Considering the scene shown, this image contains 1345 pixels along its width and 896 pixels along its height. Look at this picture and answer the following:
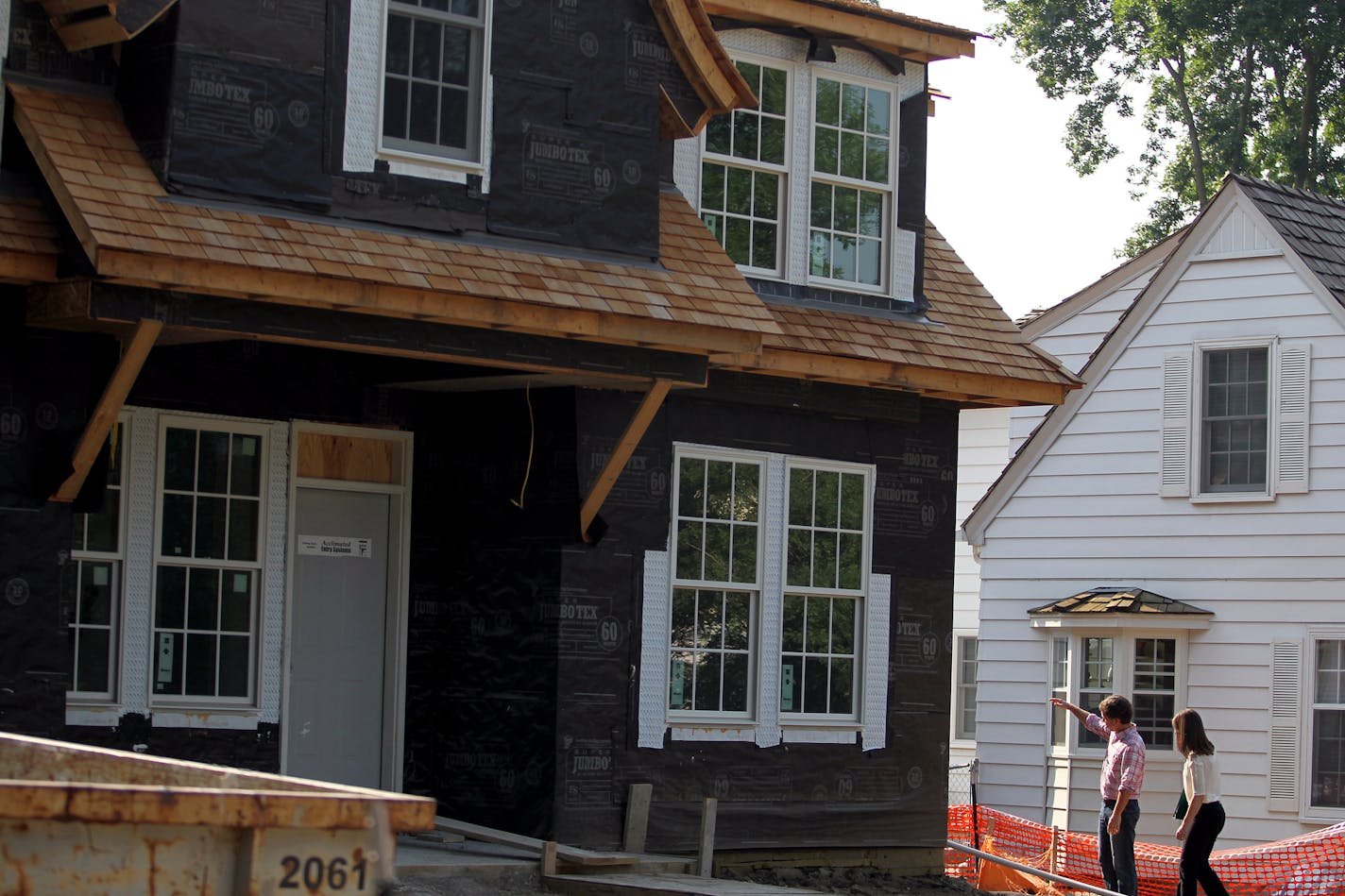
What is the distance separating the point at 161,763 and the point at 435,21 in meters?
7.56

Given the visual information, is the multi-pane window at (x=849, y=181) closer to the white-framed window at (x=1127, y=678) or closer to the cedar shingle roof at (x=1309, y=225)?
the cedar shingle roof at (x=1309, y=225)

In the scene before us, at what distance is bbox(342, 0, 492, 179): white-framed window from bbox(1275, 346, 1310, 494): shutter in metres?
10.9

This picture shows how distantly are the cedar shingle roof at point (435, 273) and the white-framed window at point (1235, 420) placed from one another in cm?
631

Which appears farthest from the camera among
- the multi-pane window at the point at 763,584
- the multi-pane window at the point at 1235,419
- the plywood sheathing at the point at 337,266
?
the multi-pane window at the point at 1235,419

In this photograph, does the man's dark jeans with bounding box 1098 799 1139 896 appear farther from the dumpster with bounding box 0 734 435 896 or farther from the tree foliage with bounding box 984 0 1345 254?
the tree foliage with bounding box 984 0 1345 254

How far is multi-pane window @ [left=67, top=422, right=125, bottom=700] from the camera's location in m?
13.2

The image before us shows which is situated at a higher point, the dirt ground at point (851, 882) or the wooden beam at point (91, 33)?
the wooden beam at point (91, 33)

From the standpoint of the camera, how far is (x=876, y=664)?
16688 millimetres

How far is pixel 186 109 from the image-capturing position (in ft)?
40.7

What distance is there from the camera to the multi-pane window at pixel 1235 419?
71.4 feet

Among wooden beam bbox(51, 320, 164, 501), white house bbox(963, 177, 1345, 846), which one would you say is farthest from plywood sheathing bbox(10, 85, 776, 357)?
white house bbox(963, 177, 1345, 846)

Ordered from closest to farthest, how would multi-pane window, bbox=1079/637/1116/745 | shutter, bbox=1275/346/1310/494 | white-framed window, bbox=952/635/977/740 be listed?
shutter, bbox=1275/346/1310/494, multi-pane window, bbox=1079/637/1116/745, white-framed window, bbox=952/635/977/740

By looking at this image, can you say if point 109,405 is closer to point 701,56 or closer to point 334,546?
point 334,546

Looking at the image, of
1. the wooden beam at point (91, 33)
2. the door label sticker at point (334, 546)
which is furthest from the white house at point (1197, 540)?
the wooden beam at point (91, 33)
